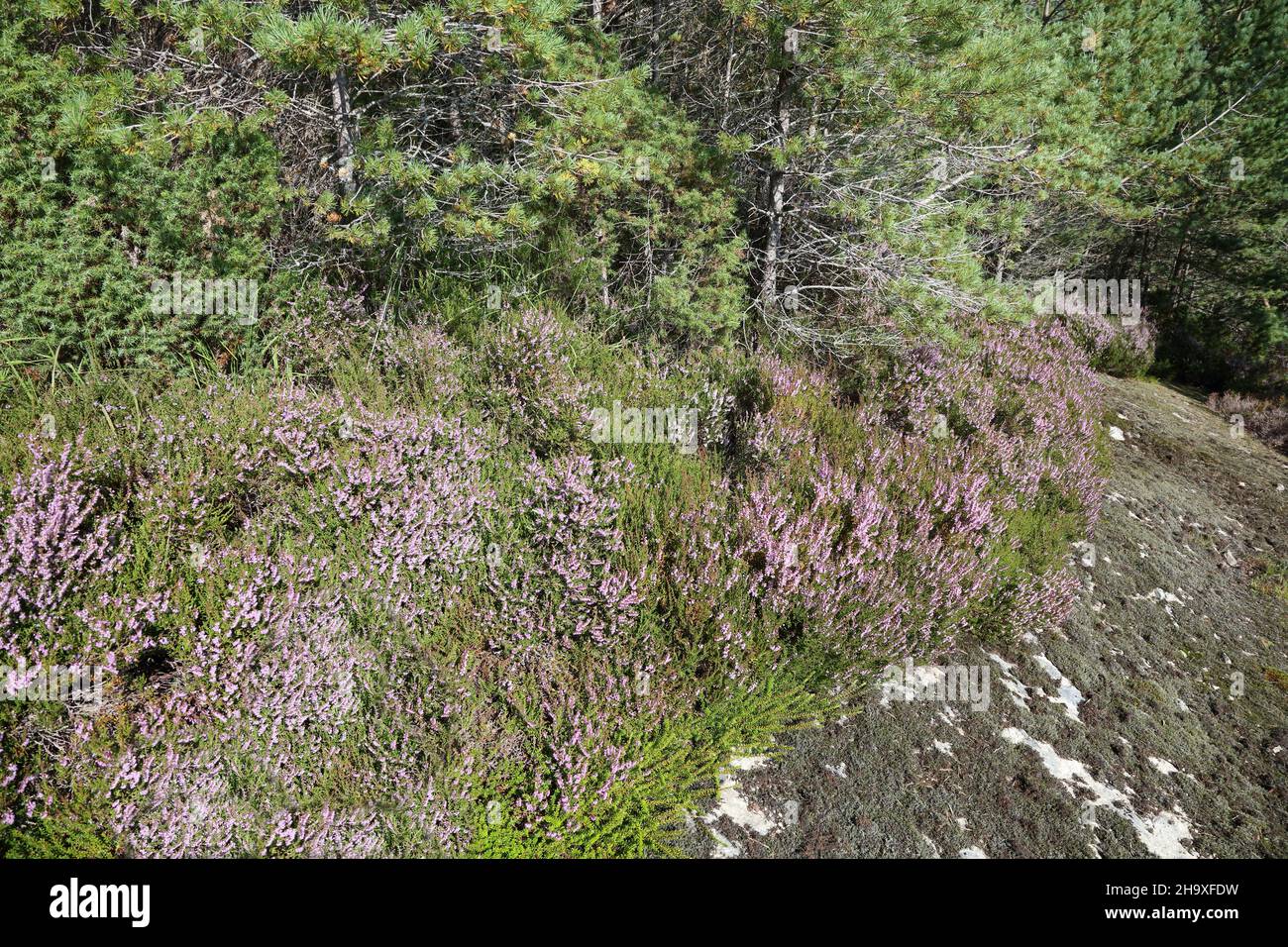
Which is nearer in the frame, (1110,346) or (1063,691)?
(1063,691)

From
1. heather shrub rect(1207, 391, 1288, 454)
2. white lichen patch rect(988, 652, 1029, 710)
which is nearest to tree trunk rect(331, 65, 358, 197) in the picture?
white lichen patch rect(988, 652, 1029, 710)

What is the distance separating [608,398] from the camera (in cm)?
391

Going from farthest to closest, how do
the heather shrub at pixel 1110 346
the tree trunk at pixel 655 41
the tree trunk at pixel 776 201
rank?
the heather shrub at pixel 1110 346 < the tree trunk at pixel 655 41 < the tree trunk at pixel 776 201

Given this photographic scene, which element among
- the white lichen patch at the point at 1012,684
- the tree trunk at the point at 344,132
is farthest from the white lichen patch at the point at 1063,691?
the tree trunk at the point at 344,132

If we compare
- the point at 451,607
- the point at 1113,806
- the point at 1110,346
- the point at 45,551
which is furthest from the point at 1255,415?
the point at 45,551

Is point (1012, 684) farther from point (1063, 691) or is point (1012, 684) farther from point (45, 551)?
point (45, 551)

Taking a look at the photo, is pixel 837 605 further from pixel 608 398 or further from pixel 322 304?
pixel 322 304

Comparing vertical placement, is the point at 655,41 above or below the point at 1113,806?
above

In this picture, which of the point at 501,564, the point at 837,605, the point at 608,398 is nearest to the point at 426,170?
the point at 608,398

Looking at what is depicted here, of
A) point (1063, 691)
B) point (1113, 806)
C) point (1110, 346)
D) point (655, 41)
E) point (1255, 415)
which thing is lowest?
point (1113, 806)

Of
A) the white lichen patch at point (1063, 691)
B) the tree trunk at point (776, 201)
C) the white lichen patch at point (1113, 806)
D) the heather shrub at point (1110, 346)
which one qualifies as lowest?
the white lichen patch at point (1113, 806)

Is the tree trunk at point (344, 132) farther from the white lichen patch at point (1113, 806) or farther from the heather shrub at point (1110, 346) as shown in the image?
the heather shrub at point (1110, 346)

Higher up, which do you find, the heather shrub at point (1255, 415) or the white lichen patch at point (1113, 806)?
the heather shrub at point (1255, 415)

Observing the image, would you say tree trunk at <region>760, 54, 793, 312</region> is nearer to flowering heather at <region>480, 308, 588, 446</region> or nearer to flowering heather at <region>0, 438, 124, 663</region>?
flowering heather at <region>480, 308, 588, 446</region>
